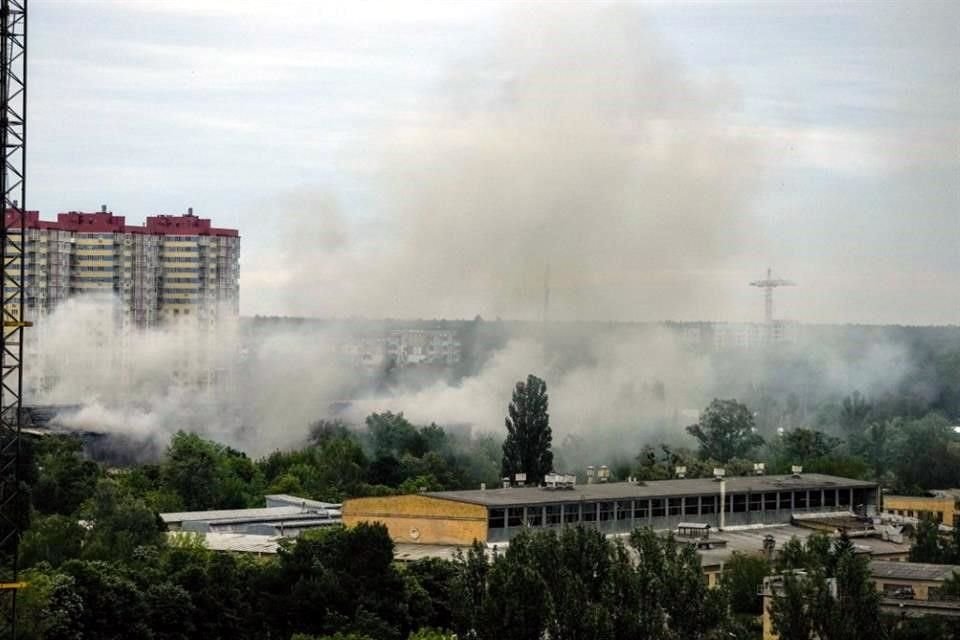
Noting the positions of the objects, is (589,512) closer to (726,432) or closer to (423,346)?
(726,432)

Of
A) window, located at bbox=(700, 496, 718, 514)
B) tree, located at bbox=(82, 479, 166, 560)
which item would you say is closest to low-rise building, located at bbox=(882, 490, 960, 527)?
window, located at bbox=(700, 496, 718, 514)

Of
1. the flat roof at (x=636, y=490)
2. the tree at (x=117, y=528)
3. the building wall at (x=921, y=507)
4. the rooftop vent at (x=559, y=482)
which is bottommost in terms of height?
the building wall at (x=921, y=507)

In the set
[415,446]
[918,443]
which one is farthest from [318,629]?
[918,443]

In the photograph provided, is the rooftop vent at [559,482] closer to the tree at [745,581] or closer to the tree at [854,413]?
the tree at [745,581]

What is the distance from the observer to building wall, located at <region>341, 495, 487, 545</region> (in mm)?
38625

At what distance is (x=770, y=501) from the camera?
44281mm

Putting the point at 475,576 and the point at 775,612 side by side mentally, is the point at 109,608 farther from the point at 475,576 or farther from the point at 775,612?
the point at 775,612

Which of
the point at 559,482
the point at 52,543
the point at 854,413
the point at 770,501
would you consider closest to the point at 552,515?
the point at 559,482

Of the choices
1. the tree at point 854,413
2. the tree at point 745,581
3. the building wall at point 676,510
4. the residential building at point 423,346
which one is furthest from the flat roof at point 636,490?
the residential building at point 423,346

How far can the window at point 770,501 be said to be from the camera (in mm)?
44156

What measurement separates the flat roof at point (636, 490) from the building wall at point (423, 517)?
247 mm

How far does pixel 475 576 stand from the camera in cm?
2917

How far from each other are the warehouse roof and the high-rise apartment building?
5155 centimetres

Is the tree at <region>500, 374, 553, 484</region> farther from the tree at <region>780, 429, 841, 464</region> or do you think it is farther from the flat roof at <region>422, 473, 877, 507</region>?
the tree at <region>780, 429, 841, 464</region>
